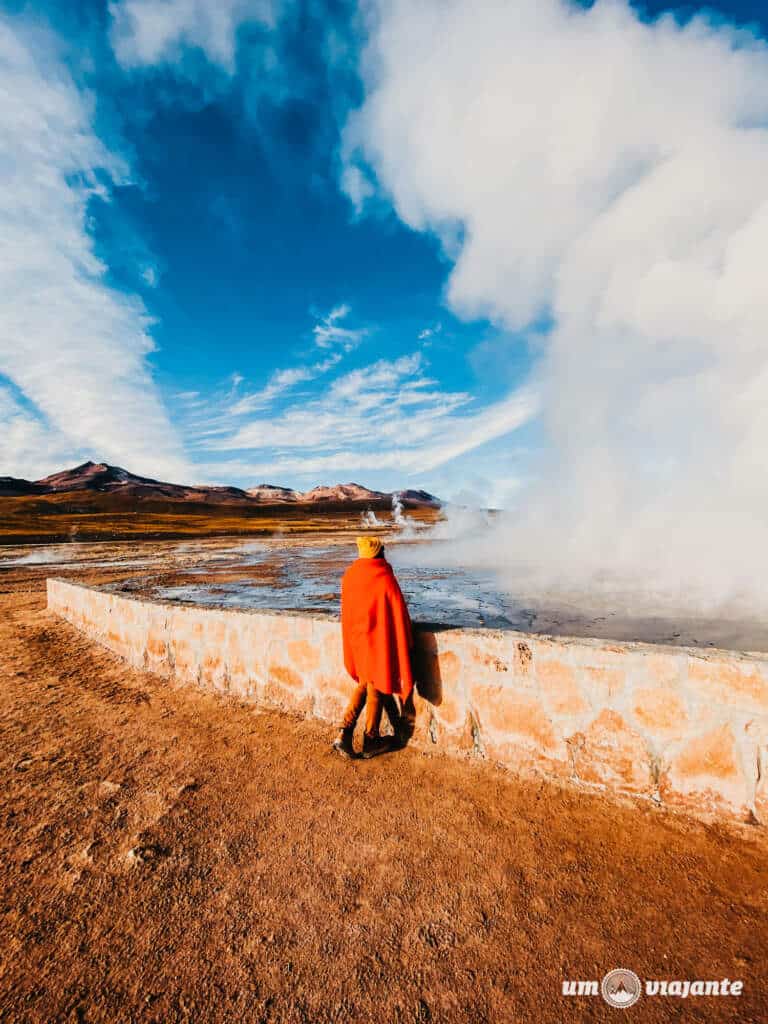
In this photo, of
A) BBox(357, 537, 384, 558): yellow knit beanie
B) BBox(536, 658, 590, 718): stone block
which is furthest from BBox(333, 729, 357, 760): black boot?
BBox(536, 658, 590, 718): stone block

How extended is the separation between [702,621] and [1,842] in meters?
9.88

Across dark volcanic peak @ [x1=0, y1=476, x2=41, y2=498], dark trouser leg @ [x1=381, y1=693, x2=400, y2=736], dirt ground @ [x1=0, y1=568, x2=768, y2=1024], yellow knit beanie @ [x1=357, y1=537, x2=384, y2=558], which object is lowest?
dirt ground @ [x1=0, y1=568, x2=768, y2=1024]

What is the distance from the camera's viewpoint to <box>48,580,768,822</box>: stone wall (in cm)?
292

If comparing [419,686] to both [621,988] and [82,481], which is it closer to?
[621,988]

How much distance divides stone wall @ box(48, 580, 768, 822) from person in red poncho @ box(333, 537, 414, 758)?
32 centimetres

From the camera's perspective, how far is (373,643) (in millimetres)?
3898

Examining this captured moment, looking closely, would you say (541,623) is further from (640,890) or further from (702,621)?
(640,890)

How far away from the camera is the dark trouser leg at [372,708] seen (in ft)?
13.2

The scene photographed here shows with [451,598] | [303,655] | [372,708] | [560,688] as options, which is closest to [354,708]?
[372,708]

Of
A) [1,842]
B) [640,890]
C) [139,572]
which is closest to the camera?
[640,890]

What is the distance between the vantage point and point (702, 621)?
8.34 m

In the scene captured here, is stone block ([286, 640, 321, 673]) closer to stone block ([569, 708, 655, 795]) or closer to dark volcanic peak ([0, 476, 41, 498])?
stone block ([569, 708, 655, 795])

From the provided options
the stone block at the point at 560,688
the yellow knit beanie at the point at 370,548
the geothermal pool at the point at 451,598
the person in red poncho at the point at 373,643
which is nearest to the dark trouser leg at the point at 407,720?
the person in red poncho at the point at 373,643

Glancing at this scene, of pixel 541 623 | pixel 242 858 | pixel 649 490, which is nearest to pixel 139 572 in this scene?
pixel 541 623
